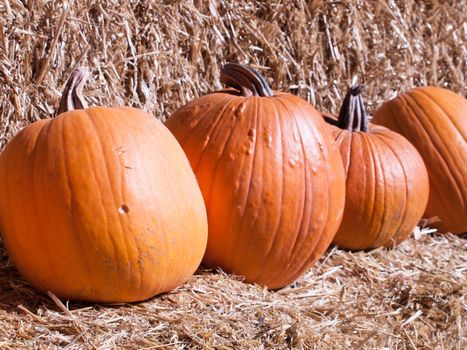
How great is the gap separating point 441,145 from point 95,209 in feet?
6.93

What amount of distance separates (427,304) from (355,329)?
0.45 meters

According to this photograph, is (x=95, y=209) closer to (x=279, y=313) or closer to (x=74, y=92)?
(x=74, y=92)

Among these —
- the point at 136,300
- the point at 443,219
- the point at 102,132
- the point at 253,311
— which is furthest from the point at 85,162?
the point at 443,219

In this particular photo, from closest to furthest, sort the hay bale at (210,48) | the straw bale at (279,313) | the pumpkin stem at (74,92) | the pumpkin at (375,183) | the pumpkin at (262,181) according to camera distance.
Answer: the straw bale at (279,313) < the pumpkin stem at (74,92) < the pumpkin at (262,181) < the hay bale at (210,48) < the pumpkin at (375,183)

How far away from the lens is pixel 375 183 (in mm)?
3297

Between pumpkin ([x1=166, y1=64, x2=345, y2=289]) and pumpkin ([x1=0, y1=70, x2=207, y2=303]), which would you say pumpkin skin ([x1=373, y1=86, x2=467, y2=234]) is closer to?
pumpkin ([x1=166, y1=64, x2=345, y2=289])

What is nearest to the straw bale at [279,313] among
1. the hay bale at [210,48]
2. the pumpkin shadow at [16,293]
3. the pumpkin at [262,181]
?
the pumpkin shadow at [16,293]

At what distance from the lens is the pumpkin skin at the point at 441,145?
379cm

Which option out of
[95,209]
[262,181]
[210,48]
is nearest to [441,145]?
[210,48]

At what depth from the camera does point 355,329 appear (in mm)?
2543

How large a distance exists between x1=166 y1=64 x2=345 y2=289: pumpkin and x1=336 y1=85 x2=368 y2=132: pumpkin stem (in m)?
0.70

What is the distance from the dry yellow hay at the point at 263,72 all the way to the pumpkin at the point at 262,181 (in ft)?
0.43

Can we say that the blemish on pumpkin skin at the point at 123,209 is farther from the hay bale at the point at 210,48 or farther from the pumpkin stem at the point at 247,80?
the hay bale at the point at 210,48

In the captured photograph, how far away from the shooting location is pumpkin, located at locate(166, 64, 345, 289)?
104 inches
